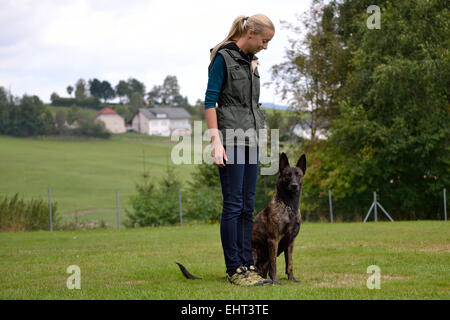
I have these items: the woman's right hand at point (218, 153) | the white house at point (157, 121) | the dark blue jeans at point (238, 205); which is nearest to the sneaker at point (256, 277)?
the dark blue jeans at point (238, 205)

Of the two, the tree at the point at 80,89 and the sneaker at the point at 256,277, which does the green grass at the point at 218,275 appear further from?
the tree at the point at 80,89

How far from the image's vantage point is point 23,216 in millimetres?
18891

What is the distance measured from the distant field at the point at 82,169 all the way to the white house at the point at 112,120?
11.1 feet

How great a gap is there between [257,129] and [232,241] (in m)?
1.05

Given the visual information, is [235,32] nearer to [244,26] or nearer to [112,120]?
[244,26]

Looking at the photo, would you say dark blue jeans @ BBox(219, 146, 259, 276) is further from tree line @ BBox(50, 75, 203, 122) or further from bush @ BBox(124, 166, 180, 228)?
tree line @ BBox(50, 75, 203, 122)

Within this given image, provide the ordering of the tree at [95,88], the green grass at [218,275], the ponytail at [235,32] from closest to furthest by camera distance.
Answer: the green grass at [218,275], the ponytail at [235,32], the tree at [95,88]

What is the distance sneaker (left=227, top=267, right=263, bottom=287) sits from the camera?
15.4 ft

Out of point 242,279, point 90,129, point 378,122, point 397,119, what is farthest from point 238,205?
point 90,129

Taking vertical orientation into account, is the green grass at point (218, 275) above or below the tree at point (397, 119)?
below

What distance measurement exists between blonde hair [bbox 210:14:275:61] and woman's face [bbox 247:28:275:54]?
29 millimetres

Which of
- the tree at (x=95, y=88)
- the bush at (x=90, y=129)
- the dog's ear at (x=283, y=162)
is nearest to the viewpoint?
the dog's ear at (x=283, y=162)

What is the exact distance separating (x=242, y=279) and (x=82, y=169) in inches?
2076

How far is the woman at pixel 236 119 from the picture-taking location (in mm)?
4750
